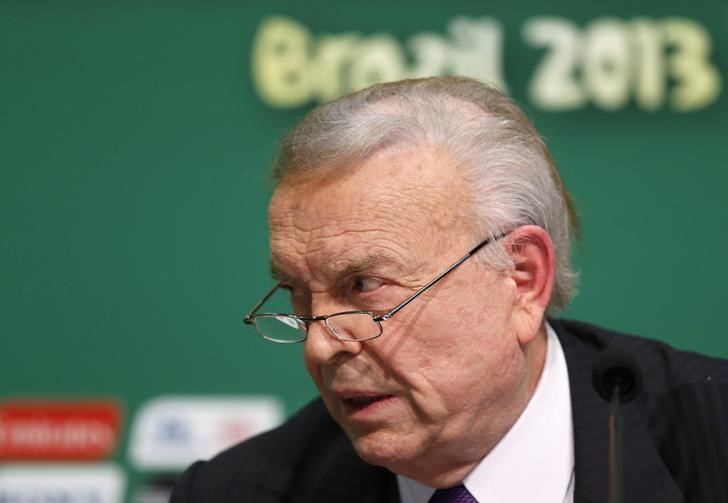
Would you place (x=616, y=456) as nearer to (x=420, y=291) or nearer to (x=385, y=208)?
(x=420, y=291)

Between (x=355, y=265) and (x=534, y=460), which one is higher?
(x=355, y=265)

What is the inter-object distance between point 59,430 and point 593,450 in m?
1.59

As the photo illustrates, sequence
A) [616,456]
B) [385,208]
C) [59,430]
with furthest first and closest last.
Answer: [59,430], [385,208], [616,456]

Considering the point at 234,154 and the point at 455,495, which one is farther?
the point at 234,154

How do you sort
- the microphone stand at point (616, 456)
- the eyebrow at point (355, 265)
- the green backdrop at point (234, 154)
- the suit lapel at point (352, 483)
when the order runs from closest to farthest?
the microphone stand at point (616, 456) → the eyebrow at point (355, 265) → the suit lapel at point (352, 483) → the green backdrop at point (234, 154)

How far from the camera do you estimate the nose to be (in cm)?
163

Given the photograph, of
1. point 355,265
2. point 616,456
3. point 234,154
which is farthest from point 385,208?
point 234,154

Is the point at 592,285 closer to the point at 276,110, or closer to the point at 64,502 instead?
the point at 276,110

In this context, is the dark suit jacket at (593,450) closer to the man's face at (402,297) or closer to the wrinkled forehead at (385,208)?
the man's face at (402,297)

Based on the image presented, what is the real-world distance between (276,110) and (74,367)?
84 cm

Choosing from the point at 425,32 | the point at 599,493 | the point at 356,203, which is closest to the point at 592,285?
the point at 425,32

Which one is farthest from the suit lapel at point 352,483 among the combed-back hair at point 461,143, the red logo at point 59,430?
the red logo at point 59,430

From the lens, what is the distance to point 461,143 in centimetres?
168

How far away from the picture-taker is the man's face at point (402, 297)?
1618mm
